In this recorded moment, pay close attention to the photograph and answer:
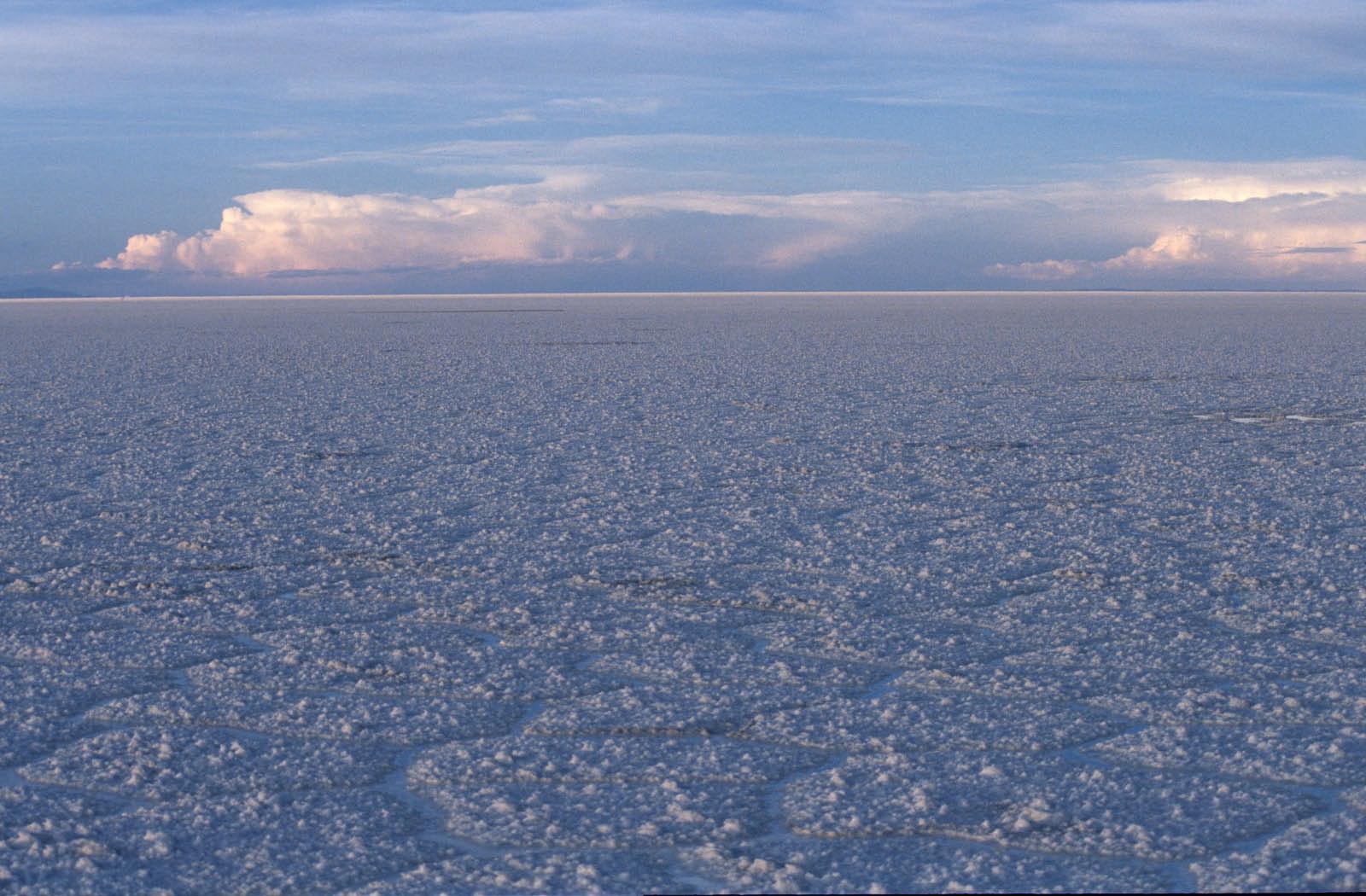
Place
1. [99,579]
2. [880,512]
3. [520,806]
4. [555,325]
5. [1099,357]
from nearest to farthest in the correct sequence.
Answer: [520,806]
[99,579]
[880,512]
[1099,357]
[555,325]

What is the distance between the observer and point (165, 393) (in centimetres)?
1128

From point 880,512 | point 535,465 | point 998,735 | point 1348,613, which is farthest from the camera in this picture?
point 535,465

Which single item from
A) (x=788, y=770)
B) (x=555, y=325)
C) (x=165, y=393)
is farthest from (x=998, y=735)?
(x=555, y=325)

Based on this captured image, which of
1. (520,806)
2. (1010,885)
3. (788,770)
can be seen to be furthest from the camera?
(788,770)

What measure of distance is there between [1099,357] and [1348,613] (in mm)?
12486

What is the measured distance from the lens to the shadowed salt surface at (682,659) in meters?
2.43

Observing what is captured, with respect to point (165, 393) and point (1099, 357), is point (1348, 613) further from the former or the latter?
point (1099, 357)

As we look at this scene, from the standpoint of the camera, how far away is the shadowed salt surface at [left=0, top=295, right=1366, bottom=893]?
7.98 ft

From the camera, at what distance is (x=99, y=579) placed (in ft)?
14.7

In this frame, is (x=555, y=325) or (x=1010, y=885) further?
(x=555, y=325)

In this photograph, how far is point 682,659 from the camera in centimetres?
359

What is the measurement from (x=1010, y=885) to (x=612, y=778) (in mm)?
804

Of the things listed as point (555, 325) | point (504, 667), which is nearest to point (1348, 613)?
point (504, 667)

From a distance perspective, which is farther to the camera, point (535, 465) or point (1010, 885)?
point (535, 465)
